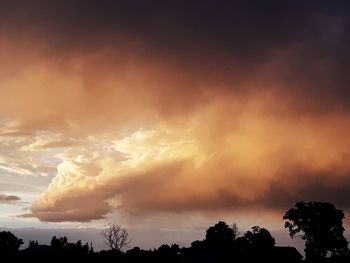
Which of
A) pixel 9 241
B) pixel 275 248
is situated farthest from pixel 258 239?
pixel 9 241

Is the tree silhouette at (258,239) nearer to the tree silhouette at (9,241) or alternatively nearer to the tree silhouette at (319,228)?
the tree silhouette at (319,228)

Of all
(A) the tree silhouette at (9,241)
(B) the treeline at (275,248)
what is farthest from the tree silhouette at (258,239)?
(A) the tree silhouette at (9,241)

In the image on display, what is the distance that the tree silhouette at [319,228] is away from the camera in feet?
320

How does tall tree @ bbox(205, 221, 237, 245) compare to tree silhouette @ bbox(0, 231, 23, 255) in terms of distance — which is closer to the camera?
tree silhouette @ bbox(0, 231, 23, 255)

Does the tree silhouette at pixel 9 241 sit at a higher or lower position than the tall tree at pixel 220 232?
lower

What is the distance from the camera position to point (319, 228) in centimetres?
9912

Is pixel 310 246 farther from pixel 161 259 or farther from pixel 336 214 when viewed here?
pixel 161 259

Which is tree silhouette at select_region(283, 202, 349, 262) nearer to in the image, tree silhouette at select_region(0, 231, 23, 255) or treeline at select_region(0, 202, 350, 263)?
treeline at select_region(0, 202, 350, 263)

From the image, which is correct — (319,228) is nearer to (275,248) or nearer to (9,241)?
(275,248)

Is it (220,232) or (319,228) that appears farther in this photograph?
(220,232)

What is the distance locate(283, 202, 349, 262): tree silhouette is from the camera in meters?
97.6

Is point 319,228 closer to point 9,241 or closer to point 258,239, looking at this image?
point 258,239

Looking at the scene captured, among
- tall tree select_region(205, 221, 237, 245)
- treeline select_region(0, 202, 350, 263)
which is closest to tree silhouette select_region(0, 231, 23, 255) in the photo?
treeline select_region(0, 202, 350, 263)

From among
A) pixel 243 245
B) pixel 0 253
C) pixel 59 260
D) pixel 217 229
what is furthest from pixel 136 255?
pixel 217 229
